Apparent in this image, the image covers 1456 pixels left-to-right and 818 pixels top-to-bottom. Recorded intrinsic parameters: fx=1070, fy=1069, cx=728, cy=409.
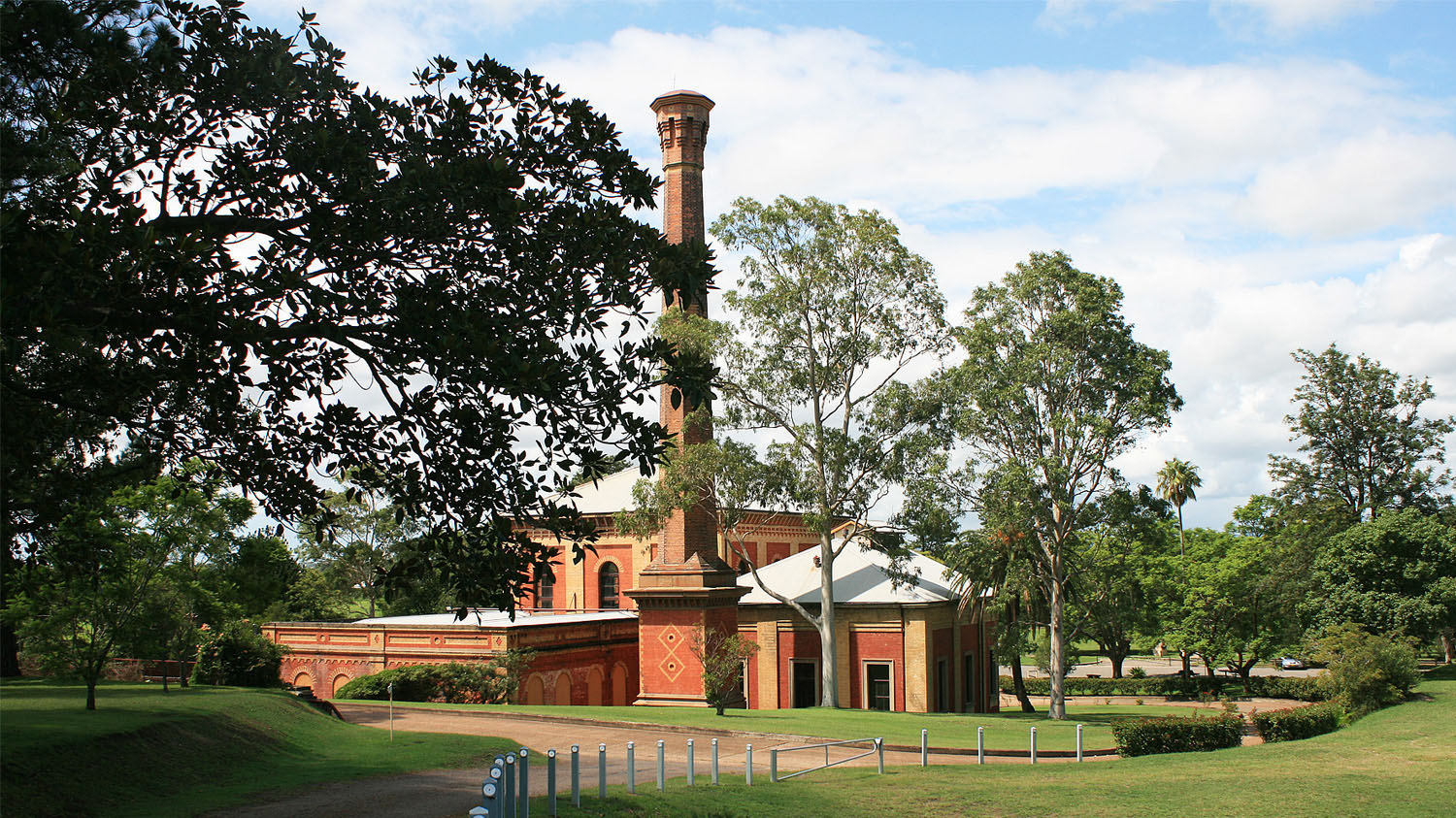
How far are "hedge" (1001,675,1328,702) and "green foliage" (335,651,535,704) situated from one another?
107 feet

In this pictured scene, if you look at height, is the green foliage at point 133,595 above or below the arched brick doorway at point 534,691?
above

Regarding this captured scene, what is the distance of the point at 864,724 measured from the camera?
30938 millimetres

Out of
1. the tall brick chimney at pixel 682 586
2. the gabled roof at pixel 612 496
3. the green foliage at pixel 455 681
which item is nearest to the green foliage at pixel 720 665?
the tall brick chimney at pixel 682 586

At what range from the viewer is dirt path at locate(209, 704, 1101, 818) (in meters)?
15.5

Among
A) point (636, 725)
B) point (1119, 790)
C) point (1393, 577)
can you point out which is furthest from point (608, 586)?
point (1119, 790)

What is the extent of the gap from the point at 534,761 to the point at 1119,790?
36.8 feet

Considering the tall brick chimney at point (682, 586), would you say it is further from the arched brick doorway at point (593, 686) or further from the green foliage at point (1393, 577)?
the green foliage at point (1393, 577)

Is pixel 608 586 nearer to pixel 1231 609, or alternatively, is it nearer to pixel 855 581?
pixel 855 581

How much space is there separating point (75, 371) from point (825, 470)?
2974 cm

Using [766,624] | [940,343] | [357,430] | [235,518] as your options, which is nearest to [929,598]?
[766,624]

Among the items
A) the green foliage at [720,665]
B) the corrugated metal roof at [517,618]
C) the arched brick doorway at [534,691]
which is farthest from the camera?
the corrugated metal roof at [517,618]

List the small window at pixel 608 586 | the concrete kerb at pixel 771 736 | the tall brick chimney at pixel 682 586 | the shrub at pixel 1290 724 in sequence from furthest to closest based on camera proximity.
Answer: the small window at pixel 608 586, the tall brick chimney at pixel 682 586, the shrub at pixel 1290 724, the concrete kerb at pixel 771 736

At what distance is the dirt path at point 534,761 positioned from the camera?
15.5 meters

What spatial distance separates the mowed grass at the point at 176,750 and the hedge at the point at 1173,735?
14881 mm
